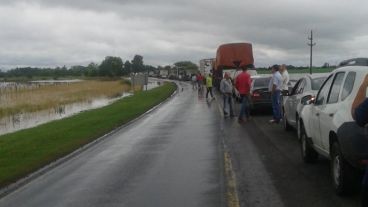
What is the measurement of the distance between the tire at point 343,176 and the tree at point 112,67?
16598 centimetres

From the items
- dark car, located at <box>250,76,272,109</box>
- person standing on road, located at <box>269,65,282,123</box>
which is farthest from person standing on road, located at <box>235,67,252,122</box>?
dark car, located at <box>250,76,272,109</box>

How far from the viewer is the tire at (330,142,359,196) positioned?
748cm

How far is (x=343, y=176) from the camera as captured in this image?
7543mm

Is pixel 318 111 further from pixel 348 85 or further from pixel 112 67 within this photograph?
pixel 112 67

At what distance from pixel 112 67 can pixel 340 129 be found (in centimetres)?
17093

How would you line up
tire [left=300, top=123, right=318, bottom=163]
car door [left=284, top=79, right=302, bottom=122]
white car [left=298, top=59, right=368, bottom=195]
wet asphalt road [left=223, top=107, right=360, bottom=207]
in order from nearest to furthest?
white car [left=298, top=59, right=368, bottom=195], wet asphalt road [left=223, top=107, right=360, bottom=207], tire [left=300, top=123, right=318, bottom=163], car door [left=284, top=79, right=302, bottom=122]

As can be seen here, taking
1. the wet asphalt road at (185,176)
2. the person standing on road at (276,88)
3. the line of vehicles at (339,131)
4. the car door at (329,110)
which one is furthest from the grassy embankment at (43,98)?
the car door at (329,110)

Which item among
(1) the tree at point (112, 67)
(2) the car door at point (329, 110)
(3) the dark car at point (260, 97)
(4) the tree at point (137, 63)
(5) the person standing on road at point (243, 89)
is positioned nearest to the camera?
(2) the car door at point (329, 110)

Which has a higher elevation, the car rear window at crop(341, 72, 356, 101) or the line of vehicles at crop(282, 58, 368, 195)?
the car rear window at crop(341, 72, 356, 101)

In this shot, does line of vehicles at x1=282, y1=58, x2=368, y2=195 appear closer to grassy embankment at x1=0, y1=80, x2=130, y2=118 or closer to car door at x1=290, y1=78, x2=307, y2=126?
car door at x1=290, y1=78, x2=307, y2=126

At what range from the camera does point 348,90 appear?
797cm

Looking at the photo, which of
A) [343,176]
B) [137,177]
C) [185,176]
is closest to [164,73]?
[137,177]

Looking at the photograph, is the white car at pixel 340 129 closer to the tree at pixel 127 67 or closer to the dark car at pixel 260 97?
the dark car at pixel 260 97

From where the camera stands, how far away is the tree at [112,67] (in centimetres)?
17475
